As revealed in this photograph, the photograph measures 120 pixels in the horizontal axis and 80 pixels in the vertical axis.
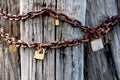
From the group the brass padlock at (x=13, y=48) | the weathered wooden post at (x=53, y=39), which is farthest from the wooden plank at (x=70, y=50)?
the brass padlock at (x=13, y=48)

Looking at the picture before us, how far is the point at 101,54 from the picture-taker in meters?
2.43

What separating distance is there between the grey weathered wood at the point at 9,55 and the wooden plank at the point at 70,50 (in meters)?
0.37

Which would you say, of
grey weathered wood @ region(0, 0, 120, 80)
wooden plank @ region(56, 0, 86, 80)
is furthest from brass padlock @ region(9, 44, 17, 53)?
wooden plank @ region(56, 0, 86, 80)

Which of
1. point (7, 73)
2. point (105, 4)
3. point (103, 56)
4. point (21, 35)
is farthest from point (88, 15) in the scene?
point (7, 73)

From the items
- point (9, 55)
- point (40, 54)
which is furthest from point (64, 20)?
point (9, 55)

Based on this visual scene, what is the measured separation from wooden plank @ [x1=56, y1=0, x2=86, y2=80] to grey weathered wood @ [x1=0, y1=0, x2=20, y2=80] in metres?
0.37

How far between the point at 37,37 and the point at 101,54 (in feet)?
1.65

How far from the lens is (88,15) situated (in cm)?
237

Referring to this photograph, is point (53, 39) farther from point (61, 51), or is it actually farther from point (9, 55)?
point (9, 55)

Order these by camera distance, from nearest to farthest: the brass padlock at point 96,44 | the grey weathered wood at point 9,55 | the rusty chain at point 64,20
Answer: the rusty chain at point 64,20
the brass padlock at point 96,44
the grey weathered wood at point 9,55

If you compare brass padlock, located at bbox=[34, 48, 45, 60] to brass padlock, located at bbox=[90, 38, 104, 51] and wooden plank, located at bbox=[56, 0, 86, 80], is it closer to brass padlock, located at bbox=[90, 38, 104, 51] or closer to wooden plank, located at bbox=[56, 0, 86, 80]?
wooden plank, located at bbox=[56, 0, 86, 80]

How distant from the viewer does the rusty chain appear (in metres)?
2.12

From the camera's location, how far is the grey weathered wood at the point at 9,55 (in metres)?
2.38

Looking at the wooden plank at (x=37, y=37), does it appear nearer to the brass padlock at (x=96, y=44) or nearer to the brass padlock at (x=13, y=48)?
the brass padlock at (x=13, y=48)
